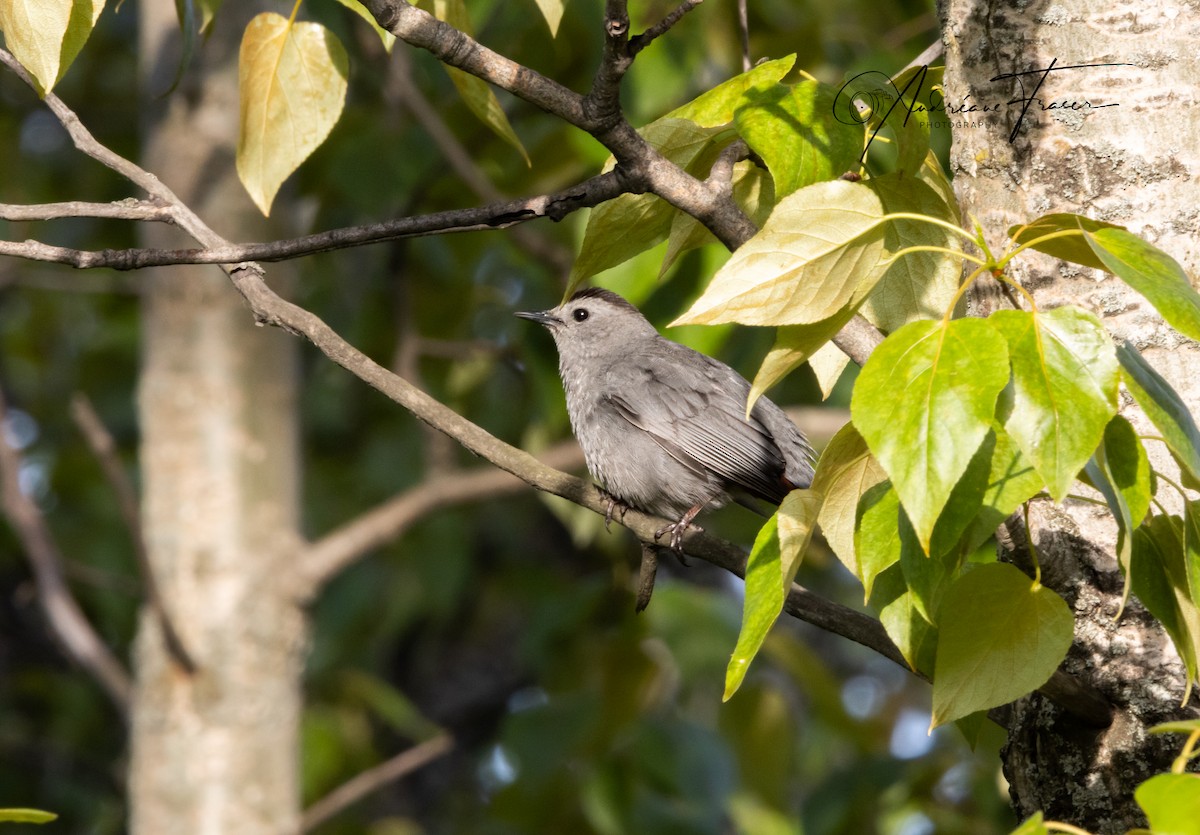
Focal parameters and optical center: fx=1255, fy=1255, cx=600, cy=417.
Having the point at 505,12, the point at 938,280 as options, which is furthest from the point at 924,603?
the point at 505,12

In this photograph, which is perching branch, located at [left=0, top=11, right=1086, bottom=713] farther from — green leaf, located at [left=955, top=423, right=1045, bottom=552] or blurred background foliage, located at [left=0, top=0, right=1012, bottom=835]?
blurred background foliage, located at [left=0, top=0, right=1012, bottom=835]

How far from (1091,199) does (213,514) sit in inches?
128

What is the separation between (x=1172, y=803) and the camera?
1.21m

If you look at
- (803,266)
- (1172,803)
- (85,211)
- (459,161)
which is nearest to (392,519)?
(459,161)

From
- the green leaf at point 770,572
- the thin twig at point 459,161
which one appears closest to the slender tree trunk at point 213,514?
the thin twig at point 459,161

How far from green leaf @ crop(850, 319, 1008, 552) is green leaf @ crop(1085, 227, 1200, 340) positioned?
6.4 inches

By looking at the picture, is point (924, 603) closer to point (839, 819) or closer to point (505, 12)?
point (839, 819)

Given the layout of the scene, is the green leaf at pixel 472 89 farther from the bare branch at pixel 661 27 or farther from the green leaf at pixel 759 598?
the green leaf at pixel 759 598

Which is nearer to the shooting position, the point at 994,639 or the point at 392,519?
the point at 994,639

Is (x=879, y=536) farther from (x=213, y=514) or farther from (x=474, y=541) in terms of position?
(x=474, y=541)

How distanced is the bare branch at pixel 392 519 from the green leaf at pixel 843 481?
2.73 meters

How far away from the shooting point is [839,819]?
14.4ft

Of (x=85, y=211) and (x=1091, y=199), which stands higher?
(x=1091, y=199)

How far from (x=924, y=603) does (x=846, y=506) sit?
26 cm
